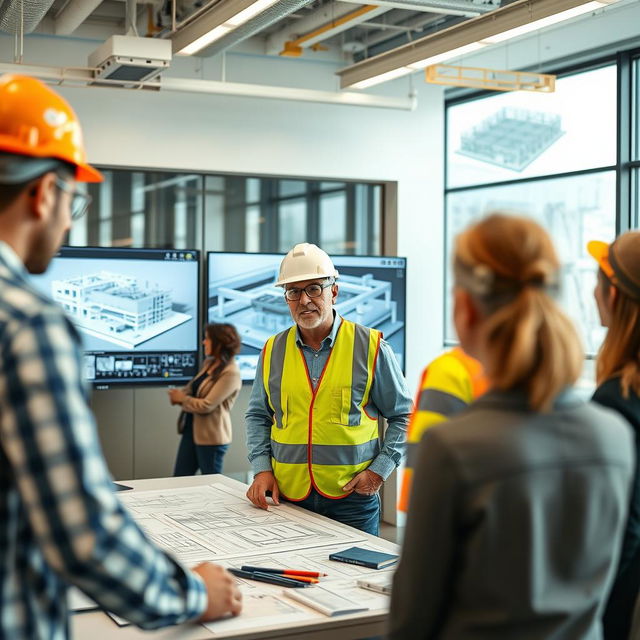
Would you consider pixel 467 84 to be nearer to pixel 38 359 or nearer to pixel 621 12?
pixel 621 12

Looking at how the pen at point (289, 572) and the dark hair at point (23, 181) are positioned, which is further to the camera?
the pen at point (289, 572)

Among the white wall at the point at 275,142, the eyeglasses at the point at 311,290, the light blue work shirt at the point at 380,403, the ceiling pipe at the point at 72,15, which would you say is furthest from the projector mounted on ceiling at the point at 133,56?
the light blue work shirt at the point at 380,403

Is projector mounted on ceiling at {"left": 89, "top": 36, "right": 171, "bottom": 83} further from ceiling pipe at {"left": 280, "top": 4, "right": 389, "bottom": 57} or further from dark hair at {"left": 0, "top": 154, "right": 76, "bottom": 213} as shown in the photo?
dark hair at {"left": 0, "top": 154, "right": 76, "bottom": 213}

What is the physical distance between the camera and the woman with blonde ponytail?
132 centimetres

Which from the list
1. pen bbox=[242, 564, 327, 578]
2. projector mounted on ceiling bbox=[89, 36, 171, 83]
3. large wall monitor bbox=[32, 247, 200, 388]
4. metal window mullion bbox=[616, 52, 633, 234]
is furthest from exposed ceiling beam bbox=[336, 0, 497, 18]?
pen bbox=[242, 564, 327, 578]

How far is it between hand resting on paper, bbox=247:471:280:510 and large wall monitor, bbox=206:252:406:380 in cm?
352

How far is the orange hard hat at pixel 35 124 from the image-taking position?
143 centimetres

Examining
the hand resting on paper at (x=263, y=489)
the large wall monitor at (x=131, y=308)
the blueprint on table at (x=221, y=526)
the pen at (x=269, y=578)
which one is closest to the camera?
the pen at (x=269, y=578)

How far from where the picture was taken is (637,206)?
6.68 meters

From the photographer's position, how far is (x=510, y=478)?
1.32 m

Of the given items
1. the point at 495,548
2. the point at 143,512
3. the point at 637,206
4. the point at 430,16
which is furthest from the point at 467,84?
the point at 495,548

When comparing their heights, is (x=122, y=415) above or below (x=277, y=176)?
below

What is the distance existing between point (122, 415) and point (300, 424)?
12.5 feet

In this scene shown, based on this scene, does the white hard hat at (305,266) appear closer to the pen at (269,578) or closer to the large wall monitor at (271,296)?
the pen at (269,578)
